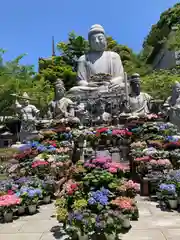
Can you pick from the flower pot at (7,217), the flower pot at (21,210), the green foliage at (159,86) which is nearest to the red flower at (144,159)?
the flower pot at (21,210)

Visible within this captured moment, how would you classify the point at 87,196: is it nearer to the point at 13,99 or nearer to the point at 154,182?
the point at 154,182

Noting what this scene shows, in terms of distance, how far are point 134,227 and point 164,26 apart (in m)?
26.2

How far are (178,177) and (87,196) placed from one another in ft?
4.82

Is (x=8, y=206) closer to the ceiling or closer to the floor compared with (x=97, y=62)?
closer to the floor

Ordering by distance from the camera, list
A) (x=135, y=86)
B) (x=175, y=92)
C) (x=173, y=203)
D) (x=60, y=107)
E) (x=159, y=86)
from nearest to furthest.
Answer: (x=173, y=203)
(x=175, y=92)
(x=60, y=107)
(x=135, y=86)
(x=159, y=86)

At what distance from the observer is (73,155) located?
7.58 metres

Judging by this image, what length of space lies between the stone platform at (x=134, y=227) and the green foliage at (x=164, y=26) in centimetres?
2161

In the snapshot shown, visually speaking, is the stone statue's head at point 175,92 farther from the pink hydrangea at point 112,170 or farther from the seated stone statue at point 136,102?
the pink hydrangea at point 112,170

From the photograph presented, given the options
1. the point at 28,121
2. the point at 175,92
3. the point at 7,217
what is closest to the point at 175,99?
the point at 175,92

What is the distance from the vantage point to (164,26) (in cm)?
2698

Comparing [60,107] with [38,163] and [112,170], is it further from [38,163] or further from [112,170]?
[112,170]

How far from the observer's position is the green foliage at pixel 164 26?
83.1 ft

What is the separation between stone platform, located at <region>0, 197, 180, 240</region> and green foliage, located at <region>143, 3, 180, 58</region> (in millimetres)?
21613

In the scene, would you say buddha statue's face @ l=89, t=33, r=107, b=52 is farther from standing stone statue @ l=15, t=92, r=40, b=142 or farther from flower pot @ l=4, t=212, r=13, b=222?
flower pot @ l=4, t=212, r=13, b=222
